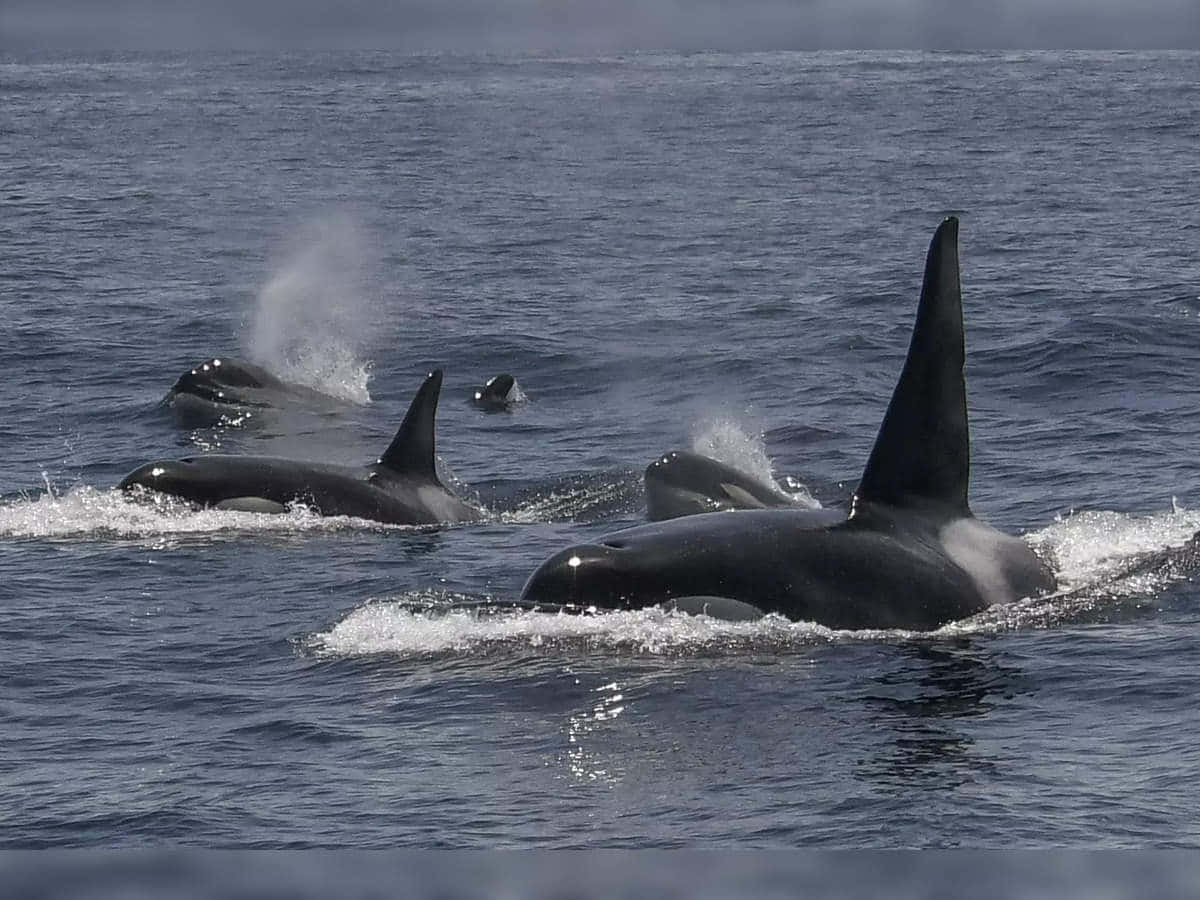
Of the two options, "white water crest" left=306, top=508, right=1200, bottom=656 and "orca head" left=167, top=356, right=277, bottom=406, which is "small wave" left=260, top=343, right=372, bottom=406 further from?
"white water crest" left=306, top=508, right=1200, bottom=656

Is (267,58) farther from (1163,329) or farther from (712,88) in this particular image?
(1163,329)

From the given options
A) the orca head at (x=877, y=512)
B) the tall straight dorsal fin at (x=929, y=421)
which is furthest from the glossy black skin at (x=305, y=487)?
the tall straight dorsal fin at (x=929, y=421)

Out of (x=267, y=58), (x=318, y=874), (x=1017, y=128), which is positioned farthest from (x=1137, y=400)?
(x=267, y=58)

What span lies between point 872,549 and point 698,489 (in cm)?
529

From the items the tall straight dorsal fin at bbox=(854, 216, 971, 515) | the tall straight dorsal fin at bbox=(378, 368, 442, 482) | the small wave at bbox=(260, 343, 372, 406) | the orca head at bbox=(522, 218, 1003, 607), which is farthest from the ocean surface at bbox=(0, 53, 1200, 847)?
the tall straight dorsal fin at bbox=(378, 368, 442, 482)

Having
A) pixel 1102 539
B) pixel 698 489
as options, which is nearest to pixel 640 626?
pixel 1102 539

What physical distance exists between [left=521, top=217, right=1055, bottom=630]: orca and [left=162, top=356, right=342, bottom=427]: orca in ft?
44.0

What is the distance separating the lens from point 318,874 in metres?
2.61

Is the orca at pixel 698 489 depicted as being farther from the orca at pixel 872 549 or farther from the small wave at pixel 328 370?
the small wave at pixel 328 370

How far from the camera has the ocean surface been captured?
32.3ft

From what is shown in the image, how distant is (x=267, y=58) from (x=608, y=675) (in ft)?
502

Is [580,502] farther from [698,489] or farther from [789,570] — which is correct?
[789,570]

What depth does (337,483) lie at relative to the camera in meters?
19.7

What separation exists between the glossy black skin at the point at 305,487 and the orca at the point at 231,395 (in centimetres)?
611
